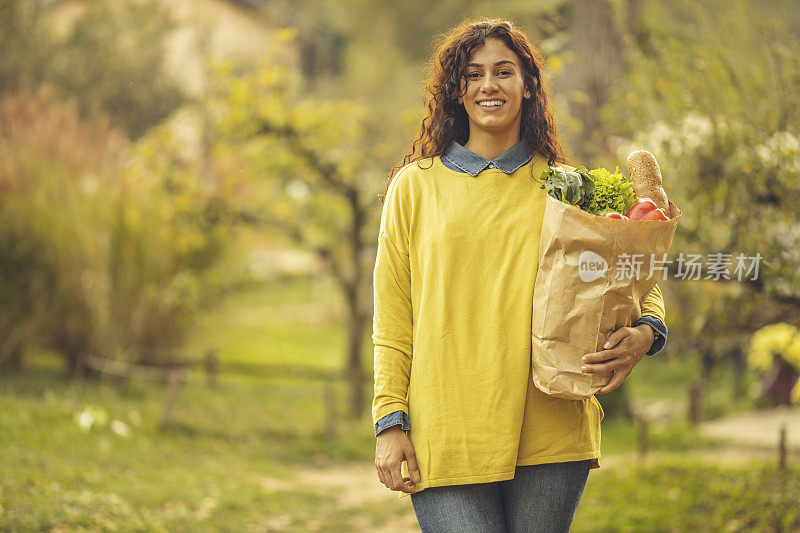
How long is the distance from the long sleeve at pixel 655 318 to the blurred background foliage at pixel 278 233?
1.06 meters

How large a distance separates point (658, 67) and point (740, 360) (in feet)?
26.6

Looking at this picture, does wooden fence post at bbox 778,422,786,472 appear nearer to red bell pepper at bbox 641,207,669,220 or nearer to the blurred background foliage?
the blurred background foliage

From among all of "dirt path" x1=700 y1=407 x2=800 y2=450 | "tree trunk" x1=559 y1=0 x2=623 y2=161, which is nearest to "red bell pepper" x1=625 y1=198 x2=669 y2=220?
"tree trunk" x1=559 y1=0 x2=623 y2=161

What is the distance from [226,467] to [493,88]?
502 centimetres

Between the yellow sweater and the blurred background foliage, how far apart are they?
95cm

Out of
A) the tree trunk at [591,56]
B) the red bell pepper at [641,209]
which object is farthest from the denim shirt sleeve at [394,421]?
the tree trunk at [591,56]

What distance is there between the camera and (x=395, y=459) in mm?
1859

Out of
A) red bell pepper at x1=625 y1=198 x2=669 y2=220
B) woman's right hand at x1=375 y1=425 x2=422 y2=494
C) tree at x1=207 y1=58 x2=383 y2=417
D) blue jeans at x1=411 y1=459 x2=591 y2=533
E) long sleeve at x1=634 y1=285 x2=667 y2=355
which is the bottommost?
blue jeans at x1=411 y1=459 x2=591 y2=533

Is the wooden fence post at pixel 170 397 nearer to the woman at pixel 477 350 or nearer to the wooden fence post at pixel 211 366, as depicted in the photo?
the wooden fence post at pixel 211 366

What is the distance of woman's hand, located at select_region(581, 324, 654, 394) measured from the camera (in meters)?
1.74

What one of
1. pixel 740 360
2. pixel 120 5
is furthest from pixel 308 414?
pixel 120 5

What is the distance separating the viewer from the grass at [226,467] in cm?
445

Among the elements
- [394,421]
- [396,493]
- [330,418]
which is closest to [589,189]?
[394,421]

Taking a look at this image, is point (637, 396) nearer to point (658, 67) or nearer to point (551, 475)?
point (658, 67)
